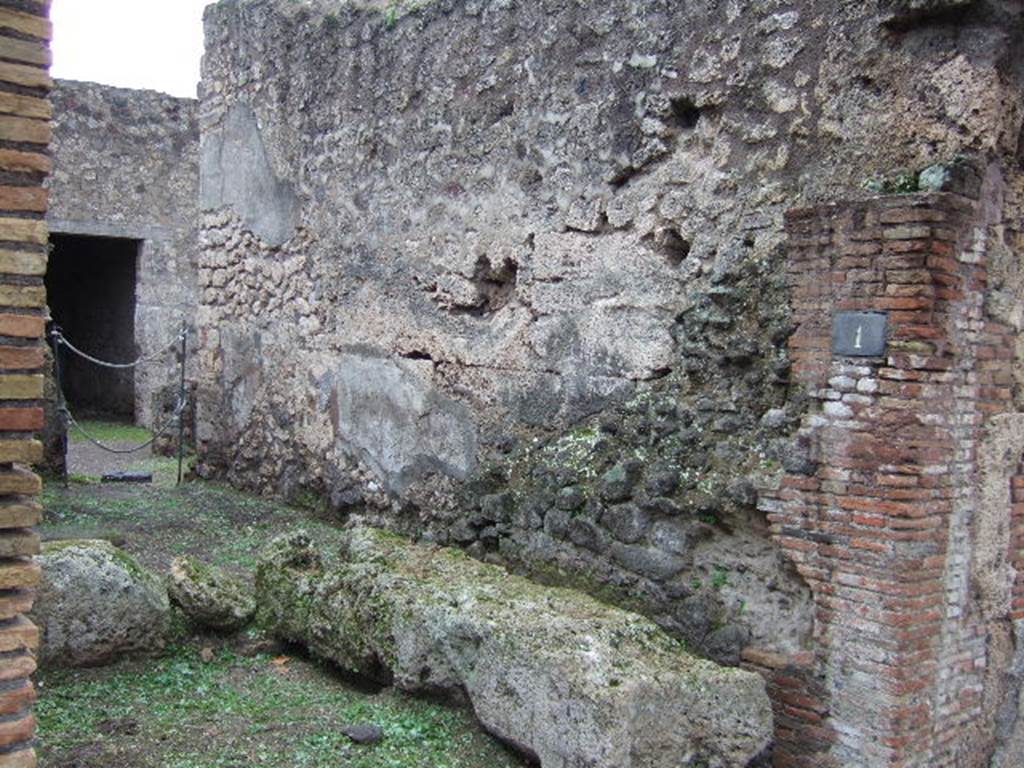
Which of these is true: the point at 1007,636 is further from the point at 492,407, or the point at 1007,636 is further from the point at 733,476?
the point at 492,407

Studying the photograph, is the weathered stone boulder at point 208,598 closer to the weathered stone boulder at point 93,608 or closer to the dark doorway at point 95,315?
the weathered stone boulder at point 93,608

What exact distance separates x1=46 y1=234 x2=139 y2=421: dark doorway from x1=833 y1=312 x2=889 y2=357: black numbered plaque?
11.2 meters

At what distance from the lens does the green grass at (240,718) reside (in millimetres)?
3771

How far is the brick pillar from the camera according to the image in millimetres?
3814

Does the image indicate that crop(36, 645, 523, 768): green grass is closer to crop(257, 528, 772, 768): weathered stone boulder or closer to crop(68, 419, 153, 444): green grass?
crop(257, 528, 772, 768): weathered stone boulder

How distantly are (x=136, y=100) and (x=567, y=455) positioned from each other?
9155mm

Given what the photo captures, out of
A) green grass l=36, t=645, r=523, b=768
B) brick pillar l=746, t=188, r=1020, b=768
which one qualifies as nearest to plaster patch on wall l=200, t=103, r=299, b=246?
green grass l=36, t=645, r=523, b=768

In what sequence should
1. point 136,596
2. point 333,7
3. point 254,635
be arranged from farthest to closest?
point 333,7 < point 254,635 < point 136,596

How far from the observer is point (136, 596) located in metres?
4.58

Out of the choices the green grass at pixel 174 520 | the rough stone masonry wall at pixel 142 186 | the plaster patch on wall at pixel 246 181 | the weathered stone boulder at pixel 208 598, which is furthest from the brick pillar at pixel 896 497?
the rough stone masonry wall at pixel 142 186

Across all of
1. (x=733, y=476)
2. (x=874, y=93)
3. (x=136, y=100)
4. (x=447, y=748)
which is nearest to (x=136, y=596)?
(x=447, y=748)

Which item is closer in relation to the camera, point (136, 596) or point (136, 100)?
point (136, 596)

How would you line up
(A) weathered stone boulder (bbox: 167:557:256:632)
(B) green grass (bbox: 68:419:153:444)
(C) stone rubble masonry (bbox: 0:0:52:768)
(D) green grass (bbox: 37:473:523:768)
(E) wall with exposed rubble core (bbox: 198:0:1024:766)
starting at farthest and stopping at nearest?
(B) green grass (bbox: 68:419:153:444)
(A) weathered stone boulder (bbox: 167:557:256:632)
(E) wall with exposed rubble core (bbox: 198:0:1024:766)
(D) green grass (bbox: 37:473:523:768)
(C) stone rubble masonry (bbox: 0:0:52:768)

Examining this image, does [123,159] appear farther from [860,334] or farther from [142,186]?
[860,334]
